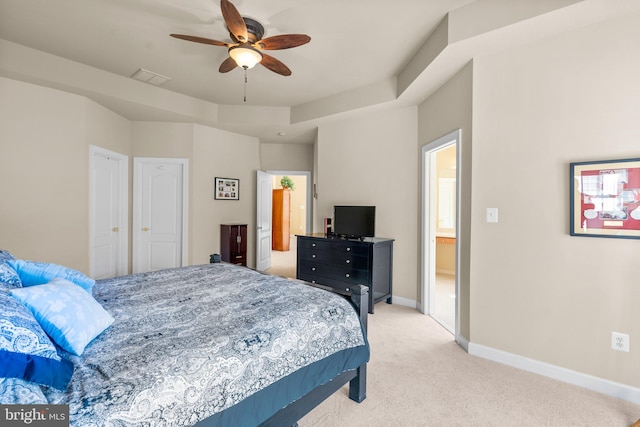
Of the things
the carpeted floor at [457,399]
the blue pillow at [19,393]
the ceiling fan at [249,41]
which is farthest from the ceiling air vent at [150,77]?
the carpeted floor at [457,399]

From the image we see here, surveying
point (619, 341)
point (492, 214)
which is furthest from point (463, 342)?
point (492, 214)

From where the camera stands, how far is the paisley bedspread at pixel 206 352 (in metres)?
1.05

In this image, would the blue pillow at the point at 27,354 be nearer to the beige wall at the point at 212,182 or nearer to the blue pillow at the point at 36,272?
the blue pillow at the point at 36,272

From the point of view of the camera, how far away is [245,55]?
2.60 m

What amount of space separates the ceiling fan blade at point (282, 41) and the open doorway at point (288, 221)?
377 cm

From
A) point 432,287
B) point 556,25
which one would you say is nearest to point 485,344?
point 432,287

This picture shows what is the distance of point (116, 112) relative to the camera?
4.46 meters

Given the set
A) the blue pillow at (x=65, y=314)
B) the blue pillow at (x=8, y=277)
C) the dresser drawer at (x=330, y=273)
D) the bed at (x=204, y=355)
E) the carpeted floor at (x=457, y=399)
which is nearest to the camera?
the bed at (x=204, y=355)

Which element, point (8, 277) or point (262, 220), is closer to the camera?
point (8, 277)

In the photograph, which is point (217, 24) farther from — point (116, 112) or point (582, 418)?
point (582, 418)

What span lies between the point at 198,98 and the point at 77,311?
410 centimetres

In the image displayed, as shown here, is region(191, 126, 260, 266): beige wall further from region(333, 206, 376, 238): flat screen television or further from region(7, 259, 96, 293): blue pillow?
region(7, 259, 96, 293): blue pillow

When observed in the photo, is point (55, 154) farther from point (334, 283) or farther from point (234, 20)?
point (334, 283)

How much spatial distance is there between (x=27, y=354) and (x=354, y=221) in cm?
363
